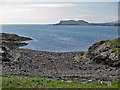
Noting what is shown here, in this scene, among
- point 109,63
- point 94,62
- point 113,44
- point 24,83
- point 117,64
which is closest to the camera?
point 24,83

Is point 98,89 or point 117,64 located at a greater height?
point 98,89

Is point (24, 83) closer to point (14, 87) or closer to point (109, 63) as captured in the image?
point (14, 87)

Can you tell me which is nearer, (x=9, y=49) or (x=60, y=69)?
(x=60, y=69)

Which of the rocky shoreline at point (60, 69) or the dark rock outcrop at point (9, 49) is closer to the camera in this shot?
the rocky shoreline at point (60, 69)

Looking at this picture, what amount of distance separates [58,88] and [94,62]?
25185 mm

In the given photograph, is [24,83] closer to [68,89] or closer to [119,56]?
[68,89]

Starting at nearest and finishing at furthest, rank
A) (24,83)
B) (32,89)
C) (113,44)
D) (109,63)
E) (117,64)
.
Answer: (32,89) → (24,83) → (117,64) → (109,63) → (113,44)

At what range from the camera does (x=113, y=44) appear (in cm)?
4191

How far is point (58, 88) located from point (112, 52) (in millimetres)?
26869

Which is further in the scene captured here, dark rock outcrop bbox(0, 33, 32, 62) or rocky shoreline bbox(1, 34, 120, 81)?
dark rock outcrop bbox(0, 33, 32, 62)

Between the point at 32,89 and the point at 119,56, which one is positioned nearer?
the point at 32,89

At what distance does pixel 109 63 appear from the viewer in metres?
33.7

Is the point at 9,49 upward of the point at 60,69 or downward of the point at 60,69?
upward

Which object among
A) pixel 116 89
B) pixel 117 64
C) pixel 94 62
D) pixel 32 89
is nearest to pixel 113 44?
pixel 94 62
